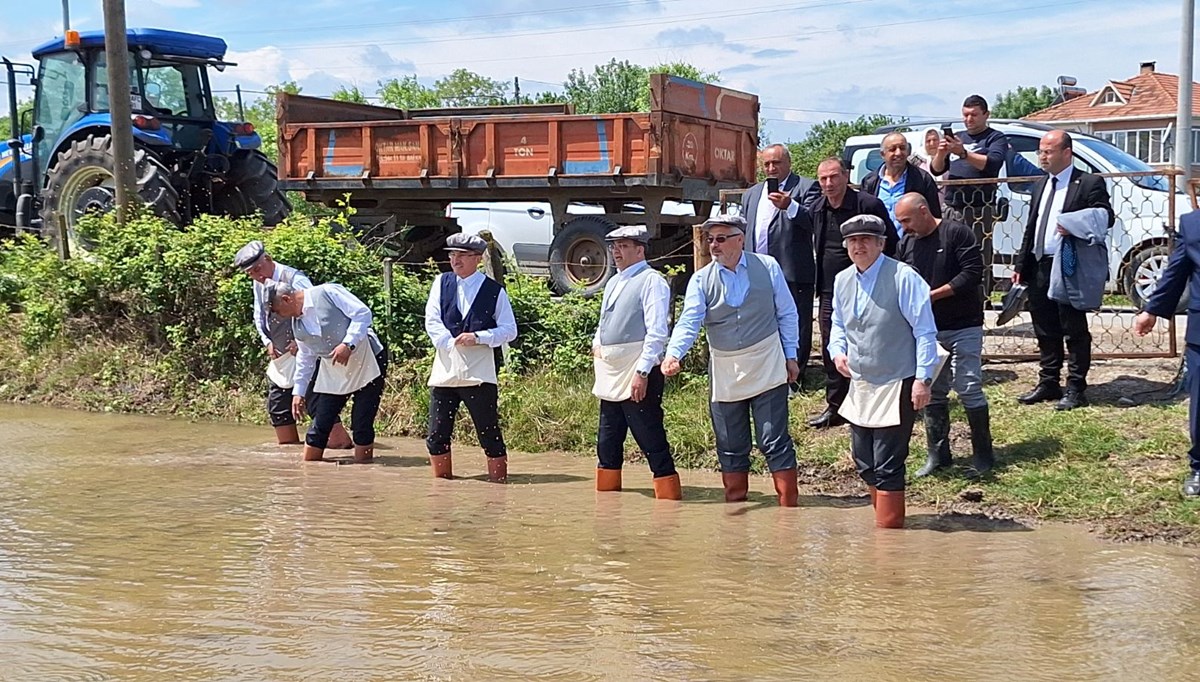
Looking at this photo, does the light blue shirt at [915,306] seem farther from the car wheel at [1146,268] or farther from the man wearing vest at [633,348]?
the car wheel at [1146,268]

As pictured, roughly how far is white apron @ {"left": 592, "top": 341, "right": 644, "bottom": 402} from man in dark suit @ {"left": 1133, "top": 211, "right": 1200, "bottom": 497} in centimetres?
275

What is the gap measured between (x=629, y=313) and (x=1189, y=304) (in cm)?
302

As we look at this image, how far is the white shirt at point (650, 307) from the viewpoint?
734 centimetres

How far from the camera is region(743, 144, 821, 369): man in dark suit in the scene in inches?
332

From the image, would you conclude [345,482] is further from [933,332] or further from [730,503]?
[933,332]

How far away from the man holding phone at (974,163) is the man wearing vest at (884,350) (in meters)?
2.85

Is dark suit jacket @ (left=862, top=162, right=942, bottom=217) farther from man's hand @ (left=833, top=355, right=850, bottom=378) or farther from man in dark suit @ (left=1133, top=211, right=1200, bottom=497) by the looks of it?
man's hand @ (left=833, top=355, right=850, bottom=378)

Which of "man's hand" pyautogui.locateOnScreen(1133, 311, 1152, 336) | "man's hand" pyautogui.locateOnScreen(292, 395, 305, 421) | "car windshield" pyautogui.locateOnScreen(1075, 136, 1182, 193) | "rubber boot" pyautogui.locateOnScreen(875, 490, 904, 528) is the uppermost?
"car windshield" pyautogui.locateOnScreen(1075, 136, 1182, 193)

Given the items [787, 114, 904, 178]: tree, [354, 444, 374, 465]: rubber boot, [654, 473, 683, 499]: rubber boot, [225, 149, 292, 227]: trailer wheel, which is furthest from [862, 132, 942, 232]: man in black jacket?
[787, 114, 904, 178]: tree

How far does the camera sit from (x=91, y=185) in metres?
14.3

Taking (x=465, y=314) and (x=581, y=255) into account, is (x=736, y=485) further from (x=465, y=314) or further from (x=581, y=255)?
(x=581, y=255)

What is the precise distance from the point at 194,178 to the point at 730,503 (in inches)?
379

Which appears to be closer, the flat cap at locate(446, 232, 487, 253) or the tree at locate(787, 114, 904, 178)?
the flat cap at locate(446, 232, 487, 253)

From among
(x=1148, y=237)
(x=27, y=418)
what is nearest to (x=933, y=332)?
(x=1148, y=237)
